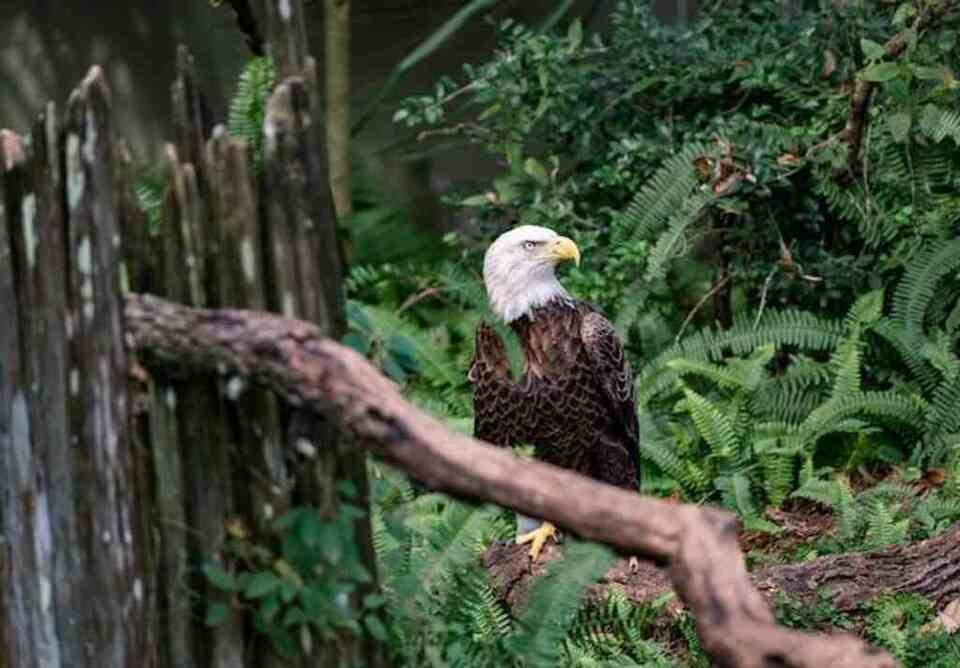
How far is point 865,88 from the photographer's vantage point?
336 inches

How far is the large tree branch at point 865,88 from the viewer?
842 cm

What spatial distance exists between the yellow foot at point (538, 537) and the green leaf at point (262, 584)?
12.0 ft

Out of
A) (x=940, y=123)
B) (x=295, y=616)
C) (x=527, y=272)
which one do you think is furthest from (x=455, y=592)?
(x=940, y=123)

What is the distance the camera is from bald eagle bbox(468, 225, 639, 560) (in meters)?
7.31

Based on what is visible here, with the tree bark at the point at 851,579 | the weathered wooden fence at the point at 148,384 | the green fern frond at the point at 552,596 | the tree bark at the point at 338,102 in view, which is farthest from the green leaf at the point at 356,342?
the tree bark at the point at 338,102

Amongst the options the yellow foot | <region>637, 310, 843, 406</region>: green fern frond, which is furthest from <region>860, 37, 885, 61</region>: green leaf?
the yellow foot

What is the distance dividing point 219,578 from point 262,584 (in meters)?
0.08

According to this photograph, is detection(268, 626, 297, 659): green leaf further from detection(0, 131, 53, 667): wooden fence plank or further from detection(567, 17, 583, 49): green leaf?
detection(567, 17, 583, 49): green leaf

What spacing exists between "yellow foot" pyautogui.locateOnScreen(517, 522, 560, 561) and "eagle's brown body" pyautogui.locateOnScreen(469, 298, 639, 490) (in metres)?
0.26

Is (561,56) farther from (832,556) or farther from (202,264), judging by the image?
(202,264)

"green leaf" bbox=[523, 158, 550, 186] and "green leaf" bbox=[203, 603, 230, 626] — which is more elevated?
"green leaf" bbox=[523, 158, 550, 186]

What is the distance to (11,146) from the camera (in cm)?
378

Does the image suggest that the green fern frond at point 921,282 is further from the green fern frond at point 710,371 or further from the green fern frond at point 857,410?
the green fern frond at point 710,371

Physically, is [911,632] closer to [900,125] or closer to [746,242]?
[900,125]
